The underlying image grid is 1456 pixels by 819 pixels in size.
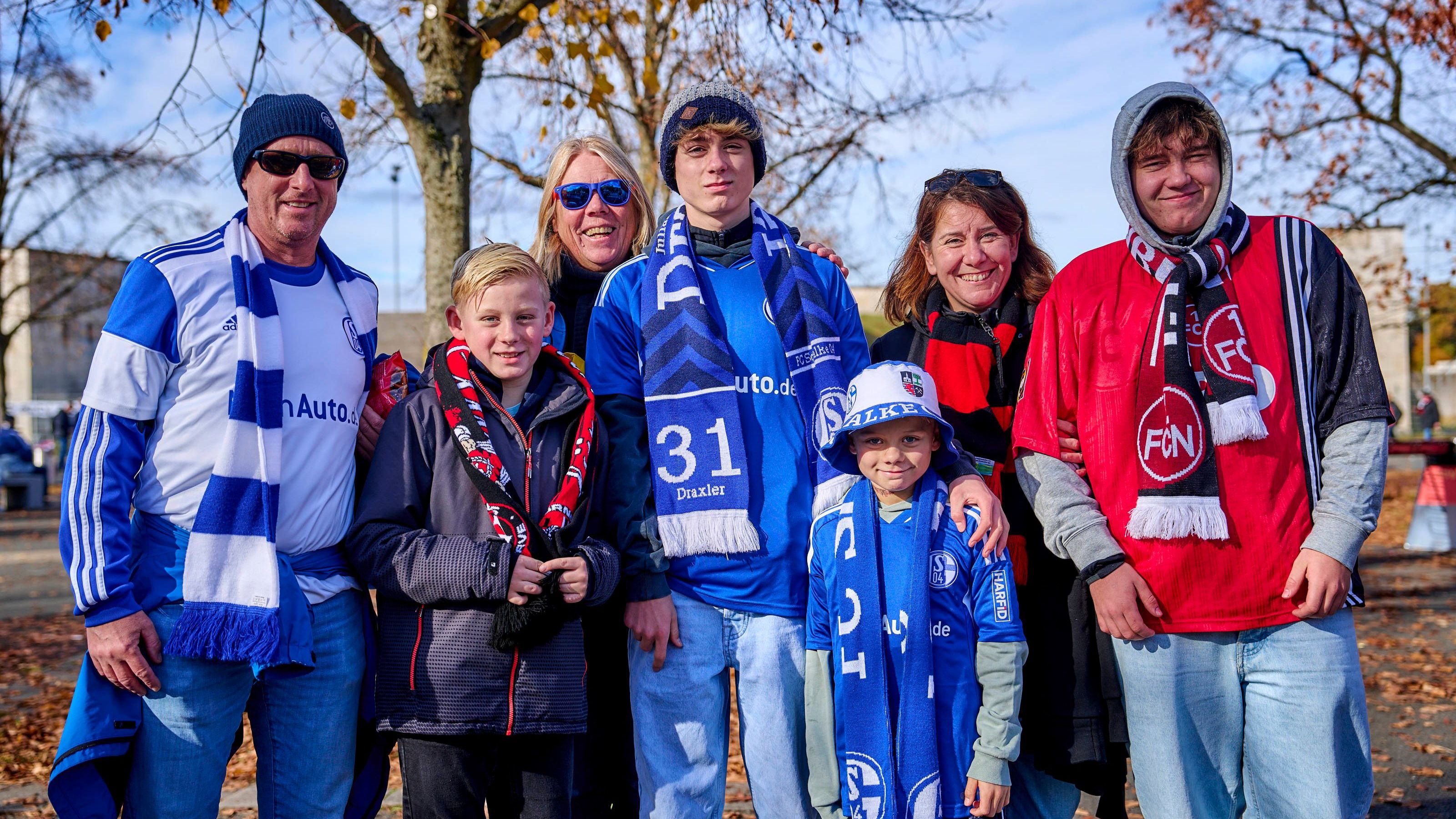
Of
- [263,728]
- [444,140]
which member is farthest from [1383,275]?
[263,728]

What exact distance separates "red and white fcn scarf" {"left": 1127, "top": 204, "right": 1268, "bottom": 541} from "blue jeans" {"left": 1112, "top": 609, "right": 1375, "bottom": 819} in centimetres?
30

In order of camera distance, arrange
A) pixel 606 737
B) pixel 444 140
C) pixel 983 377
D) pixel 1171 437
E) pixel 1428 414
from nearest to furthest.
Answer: pixel 1171 437
pixel 983 377
pixel 606 737
pixel 444 140
pixel 1428 414

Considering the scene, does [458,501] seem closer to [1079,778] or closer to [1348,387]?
[1079,778]

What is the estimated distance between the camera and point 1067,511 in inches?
101

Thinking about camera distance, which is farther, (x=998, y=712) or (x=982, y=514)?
(x=982, y=514)

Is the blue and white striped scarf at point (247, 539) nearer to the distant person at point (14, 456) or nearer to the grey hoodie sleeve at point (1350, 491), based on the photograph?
the grey hoodie sleeve at point (1350, 491)

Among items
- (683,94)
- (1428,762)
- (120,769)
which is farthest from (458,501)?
(1428,762)

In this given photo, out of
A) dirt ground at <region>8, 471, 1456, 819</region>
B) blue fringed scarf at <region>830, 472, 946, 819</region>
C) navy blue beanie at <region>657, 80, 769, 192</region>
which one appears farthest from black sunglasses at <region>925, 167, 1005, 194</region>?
dirt ground at <region>8, 471, 1456, 819</region>

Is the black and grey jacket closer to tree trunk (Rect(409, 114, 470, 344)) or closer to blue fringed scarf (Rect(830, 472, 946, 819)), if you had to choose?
blue fringed scarf (Rect(830, 472, 946, 819))

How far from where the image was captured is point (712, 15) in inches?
215

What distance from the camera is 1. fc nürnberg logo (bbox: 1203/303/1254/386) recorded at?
2471 mm

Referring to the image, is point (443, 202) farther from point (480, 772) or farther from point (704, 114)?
point (480, 772)

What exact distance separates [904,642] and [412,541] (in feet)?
4.23

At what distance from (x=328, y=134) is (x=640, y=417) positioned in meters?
1.16
